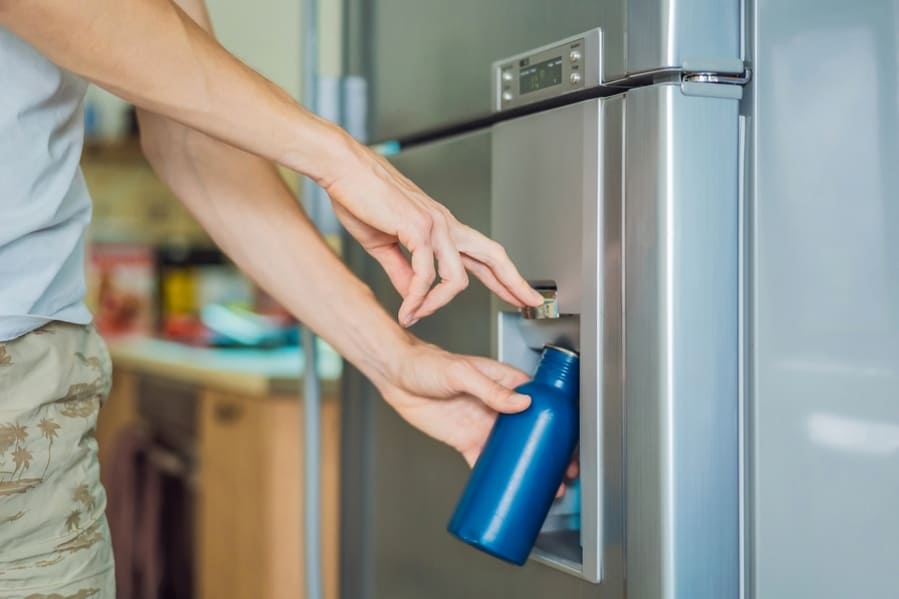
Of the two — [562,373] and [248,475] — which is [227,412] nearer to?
[248,475]

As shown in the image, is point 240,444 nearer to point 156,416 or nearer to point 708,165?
point 156,416

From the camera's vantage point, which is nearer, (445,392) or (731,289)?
(731,289)

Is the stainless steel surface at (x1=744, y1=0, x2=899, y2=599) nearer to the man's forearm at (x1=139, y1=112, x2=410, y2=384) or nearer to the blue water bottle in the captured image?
the blue water bottle

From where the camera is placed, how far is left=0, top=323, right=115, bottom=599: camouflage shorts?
0.83 m

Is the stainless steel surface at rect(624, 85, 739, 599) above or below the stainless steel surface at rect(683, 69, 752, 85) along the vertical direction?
below

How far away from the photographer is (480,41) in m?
1.06

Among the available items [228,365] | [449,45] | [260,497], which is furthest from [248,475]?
[449,45]

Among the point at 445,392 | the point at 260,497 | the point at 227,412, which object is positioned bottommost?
the point at 260,497

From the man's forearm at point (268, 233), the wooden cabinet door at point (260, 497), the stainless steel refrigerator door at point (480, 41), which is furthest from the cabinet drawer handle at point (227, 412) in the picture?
the man's forearm at point (268, 233)

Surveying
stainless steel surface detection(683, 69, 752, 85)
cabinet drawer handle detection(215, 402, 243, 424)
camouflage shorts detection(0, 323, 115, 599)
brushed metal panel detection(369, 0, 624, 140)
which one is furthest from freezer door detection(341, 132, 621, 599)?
cabinet drawer handle detection(215, 402, 243, 424)

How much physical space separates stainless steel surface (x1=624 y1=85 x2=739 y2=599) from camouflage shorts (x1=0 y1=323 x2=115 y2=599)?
18.1 inches

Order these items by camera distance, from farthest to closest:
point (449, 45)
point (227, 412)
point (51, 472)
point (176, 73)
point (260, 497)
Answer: point (227, 412), point (260, 497), point (449, 45), point (51, 472), point (176, 73)

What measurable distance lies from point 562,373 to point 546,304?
0.22 feet

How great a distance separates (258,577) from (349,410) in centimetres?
83
